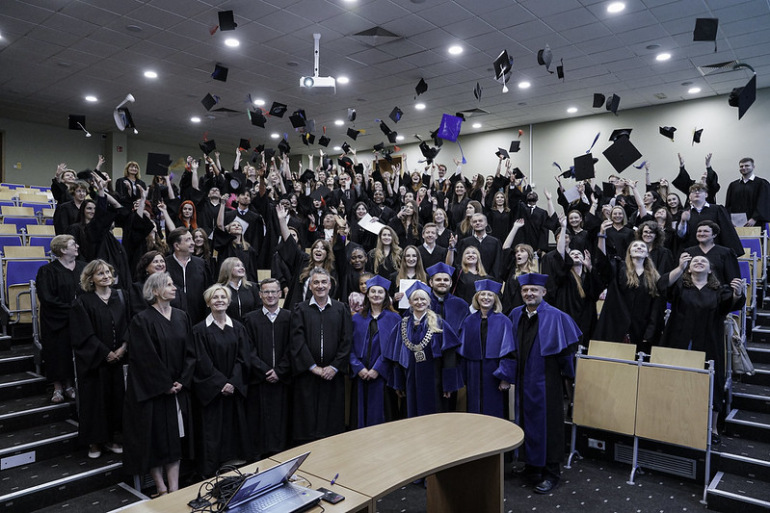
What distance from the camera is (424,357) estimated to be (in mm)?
4352

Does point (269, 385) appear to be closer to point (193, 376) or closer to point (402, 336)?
point (193, 376)

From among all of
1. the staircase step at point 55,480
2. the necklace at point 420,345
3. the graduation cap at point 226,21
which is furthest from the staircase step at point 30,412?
the graduation cap at point 226,21

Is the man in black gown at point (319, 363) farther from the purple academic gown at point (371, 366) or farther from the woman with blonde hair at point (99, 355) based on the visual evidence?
the woman with blonde hair at point (99, 355)

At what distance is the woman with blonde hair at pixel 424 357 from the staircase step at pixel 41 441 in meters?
2.78

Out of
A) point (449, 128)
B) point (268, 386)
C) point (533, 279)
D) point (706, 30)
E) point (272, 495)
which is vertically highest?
point (706, 30)

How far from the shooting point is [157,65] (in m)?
9.44

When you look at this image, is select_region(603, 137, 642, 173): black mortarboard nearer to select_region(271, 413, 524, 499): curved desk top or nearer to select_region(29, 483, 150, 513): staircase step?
select_region(271, 413, 524, 499): curved desk top

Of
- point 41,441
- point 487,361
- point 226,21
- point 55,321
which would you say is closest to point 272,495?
point 487,361

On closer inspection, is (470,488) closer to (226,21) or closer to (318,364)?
(318,364)

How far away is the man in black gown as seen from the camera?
4.44m

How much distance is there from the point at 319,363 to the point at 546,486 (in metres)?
2.12

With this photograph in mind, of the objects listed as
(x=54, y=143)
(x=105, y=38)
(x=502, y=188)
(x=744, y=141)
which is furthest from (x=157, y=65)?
(x=744, y=141)

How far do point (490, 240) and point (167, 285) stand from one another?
3.82m

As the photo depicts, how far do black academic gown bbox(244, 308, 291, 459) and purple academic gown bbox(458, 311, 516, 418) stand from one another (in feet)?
5.12
